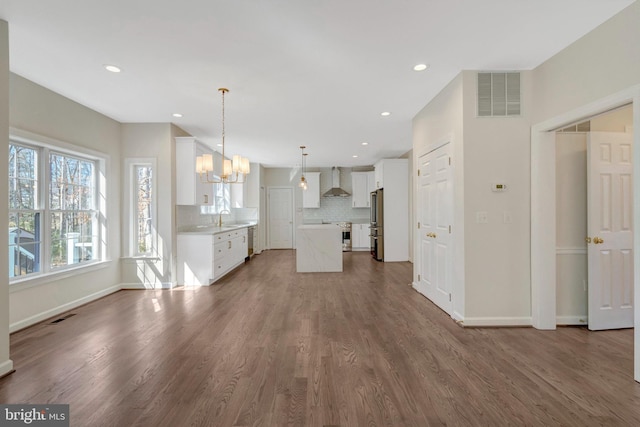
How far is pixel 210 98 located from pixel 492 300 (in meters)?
4.16

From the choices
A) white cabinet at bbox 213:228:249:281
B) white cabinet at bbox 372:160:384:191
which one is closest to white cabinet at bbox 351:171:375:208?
white cabinet at bbox 372:160:384:191

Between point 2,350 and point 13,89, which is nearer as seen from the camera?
point 2,350

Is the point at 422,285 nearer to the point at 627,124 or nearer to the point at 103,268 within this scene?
the point at 627,124

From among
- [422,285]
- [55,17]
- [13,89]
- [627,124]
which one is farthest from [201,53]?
[627,124]

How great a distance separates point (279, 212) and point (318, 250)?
3.99 meters

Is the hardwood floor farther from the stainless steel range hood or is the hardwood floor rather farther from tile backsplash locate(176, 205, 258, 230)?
the stainless steel range hood

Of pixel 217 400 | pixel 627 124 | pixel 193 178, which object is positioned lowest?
pixel 217 400

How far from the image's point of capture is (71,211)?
4012mm

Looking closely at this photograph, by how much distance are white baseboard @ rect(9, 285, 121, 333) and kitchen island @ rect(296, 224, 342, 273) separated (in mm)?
3235

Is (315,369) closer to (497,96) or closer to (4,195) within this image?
(4,195)

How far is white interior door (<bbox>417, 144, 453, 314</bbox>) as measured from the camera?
354cm

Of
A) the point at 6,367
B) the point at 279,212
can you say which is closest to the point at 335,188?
the point at 279,212

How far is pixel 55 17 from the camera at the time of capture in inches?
88.3

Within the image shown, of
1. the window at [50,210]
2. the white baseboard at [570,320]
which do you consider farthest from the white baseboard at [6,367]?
the white baseboard at [570,320]
